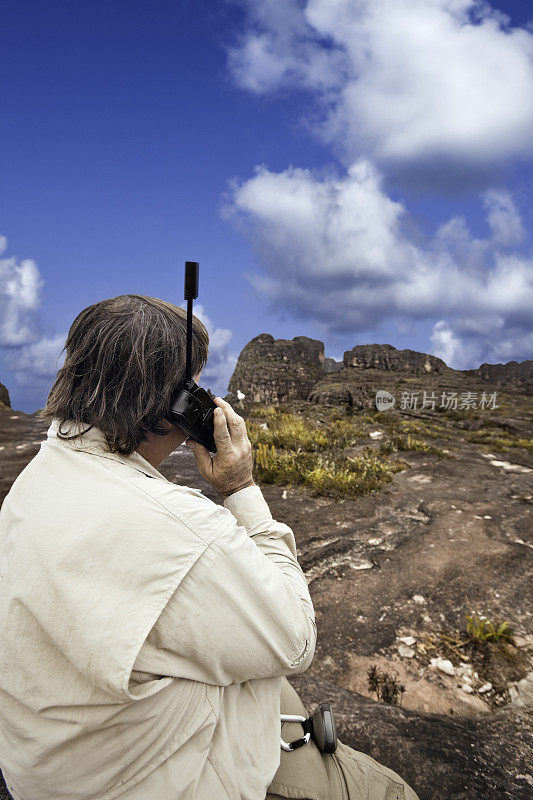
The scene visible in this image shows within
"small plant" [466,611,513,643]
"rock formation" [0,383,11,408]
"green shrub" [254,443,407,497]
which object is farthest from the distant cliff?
"small plant" [466,611,513,643]

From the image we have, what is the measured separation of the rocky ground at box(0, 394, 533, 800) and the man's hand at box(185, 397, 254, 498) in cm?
160

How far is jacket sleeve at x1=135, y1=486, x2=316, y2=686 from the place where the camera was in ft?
3.13

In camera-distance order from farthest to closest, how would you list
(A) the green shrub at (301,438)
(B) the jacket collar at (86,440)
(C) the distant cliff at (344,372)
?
(C) the distant cliff at (344,372), (A) the green shrub at (301,438), (B) the jacket collar at (86,440)

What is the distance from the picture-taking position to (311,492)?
6465 millimetres

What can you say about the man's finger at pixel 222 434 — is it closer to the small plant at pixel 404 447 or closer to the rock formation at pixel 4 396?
the small plant at pixel 404 447

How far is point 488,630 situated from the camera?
3.25m

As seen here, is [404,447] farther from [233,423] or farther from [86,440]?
[86,440]

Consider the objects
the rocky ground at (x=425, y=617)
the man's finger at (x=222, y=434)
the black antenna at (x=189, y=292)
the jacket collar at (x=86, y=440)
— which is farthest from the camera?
the rocky ground at (x=425, y=617)

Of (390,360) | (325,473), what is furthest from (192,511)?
(390,360)

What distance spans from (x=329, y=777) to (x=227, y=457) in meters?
1.14

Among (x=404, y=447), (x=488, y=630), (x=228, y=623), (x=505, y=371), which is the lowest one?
(x=488, y=630)

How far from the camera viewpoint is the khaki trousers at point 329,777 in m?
1.35

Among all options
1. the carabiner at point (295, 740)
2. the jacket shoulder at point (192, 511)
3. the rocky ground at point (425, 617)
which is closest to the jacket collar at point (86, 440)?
the jacket shoulder at point (192, 511)

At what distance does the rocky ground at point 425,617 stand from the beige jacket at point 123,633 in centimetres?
146
